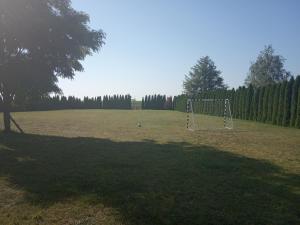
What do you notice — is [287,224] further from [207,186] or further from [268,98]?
[268,98]

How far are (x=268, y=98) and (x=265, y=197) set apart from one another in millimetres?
22862

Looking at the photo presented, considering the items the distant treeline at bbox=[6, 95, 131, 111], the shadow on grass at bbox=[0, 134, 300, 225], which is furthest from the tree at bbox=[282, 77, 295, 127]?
the distant treeline at bbox=[6, 95, 131, 111]

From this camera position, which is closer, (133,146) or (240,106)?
(133,146)

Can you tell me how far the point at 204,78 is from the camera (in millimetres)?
79062

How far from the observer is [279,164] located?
374 inches

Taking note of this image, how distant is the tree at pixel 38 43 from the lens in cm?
1457

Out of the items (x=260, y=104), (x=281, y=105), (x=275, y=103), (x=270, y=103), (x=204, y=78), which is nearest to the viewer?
(x=281, y=105)

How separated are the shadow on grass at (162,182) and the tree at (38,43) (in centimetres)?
464

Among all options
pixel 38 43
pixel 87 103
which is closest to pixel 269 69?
pixel 87 103

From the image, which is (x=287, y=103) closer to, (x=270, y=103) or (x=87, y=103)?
(x=270, y=103)

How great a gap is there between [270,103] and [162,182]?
22045 mm

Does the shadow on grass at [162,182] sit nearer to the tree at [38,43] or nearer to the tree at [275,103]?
the tree at [38,43]

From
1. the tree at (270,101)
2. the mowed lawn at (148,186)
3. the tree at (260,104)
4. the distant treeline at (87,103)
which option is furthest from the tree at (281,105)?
the distant treeline at (87,103)

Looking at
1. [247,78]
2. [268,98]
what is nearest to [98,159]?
[268,98]
